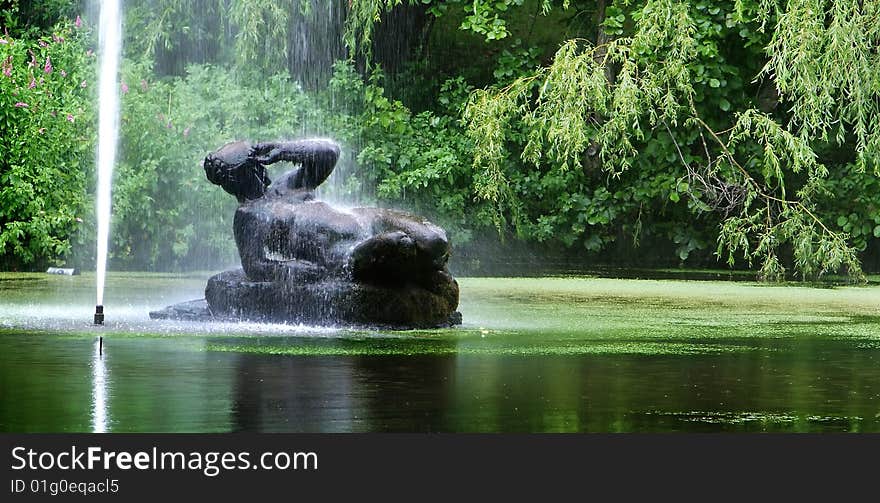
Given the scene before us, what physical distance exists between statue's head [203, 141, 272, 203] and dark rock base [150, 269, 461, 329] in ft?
2.06

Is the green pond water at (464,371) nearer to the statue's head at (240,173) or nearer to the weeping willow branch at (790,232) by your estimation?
the statue's head at (240,173)

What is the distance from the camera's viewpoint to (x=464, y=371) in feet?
27.8

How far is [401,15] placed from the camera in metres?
22.9

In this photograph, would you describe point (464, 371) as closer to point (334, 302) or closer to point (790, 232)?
point (334, 302)

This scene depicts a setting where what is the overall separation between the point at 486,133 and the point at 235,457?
42.7 ft

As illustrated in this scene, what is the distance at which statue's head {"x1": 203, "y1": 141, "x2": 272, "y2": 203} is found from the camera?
1167 cm

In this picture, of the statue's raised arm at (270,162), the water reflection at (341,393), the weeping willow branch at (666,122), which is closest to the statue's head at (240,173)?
the statue's raised arm at (270,162)

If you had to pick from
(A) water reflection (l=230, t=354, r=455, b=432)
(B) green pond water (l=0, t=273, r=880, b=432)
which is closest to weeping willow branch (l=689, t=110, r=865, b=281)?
(B) green pond water (l=0, t=273, r=880, b=432)

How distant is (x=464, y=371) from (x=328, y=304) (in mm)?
2765

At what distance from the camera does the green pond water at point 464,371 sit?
6.68 meters

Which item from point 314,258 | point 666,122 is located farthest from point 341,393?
point 666,122

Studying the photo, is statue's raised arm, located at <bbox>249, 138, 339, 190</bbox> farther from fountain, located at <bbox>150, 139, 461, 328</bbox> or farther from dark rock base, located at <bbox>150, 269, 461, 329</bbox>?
dark rock base, located at <bbox>150, 269, 461, 329</bbox>

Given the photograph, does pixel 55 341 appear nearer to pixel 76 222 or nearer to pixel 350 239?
pixel 350 239

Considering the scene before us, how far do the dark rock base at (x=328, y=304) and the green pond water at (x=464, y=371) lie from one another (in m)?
0.22
